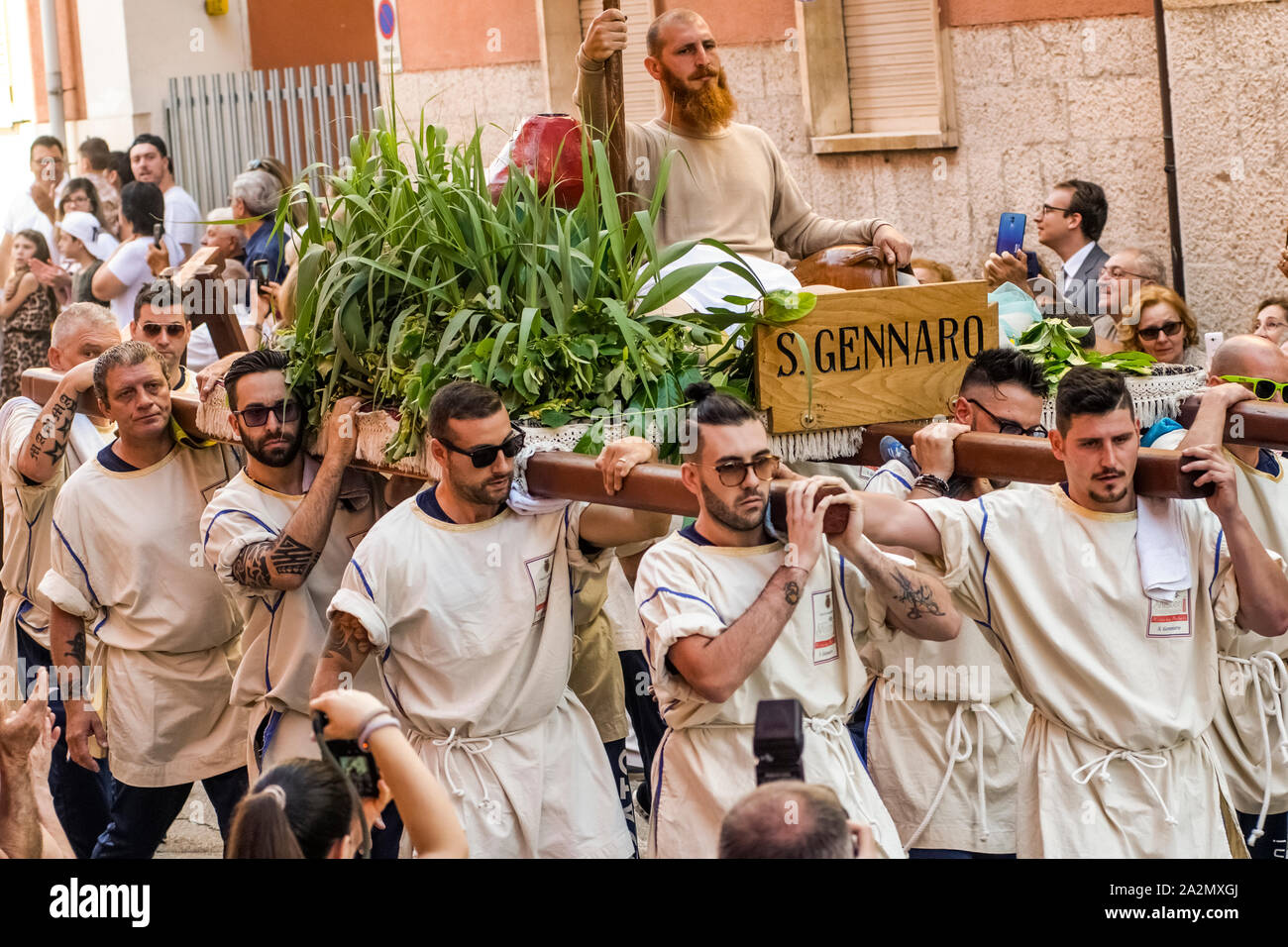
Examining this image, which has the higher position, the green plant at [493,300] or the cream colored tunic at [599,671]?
the green plant at [493,300]

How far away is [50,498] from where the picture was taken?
21.8 ft

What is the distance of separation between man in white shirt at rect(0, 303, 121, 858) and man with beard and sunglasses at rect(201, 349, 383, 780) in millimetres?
1258

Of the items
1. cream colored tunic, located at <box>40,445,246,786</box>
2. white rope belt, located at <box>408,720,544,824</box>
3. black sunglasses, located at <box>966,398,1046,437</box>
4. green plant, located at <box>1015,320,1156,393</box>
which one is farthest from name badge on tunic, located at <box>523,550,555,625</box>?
cream colored tunic, located at <box>40,445,246,786</box>

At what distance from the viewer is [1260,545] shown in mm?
3895

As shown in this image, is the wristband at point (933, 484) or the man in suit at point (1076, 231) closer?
the wristband at point (933, 484)

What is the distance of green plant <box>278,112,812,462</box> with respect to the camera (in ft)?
15.0

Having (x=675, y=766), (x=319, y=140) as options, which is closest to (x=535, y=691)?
(x=675, y=766)

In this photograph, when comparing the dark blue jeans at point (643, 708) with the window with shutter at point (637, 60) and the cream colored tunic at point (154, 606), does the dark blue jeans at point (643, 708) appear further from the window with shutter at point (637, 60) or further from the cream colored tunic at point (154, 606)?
the window with shutter at point (637, 60)

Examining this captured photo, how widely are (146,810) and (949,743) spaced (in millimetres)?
2735

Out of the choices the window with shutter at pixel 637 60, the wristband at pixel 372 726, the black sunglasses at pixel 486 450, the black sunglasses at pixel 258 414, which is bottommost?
the wristband at pixel 372 726

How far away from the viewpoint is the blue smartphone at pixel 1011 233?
22.4 ft

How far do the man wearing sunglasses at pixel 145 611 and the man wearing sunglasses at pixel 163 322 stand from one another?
0.68 meters

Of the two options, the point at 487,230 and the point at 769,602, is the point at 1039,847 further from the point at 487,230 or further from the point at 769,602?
the point at 487,230

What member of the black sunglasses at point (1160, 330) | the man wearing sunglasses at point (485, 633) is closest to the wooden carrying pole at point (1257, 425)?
the man wearing sunglasses at point (485, 633)
